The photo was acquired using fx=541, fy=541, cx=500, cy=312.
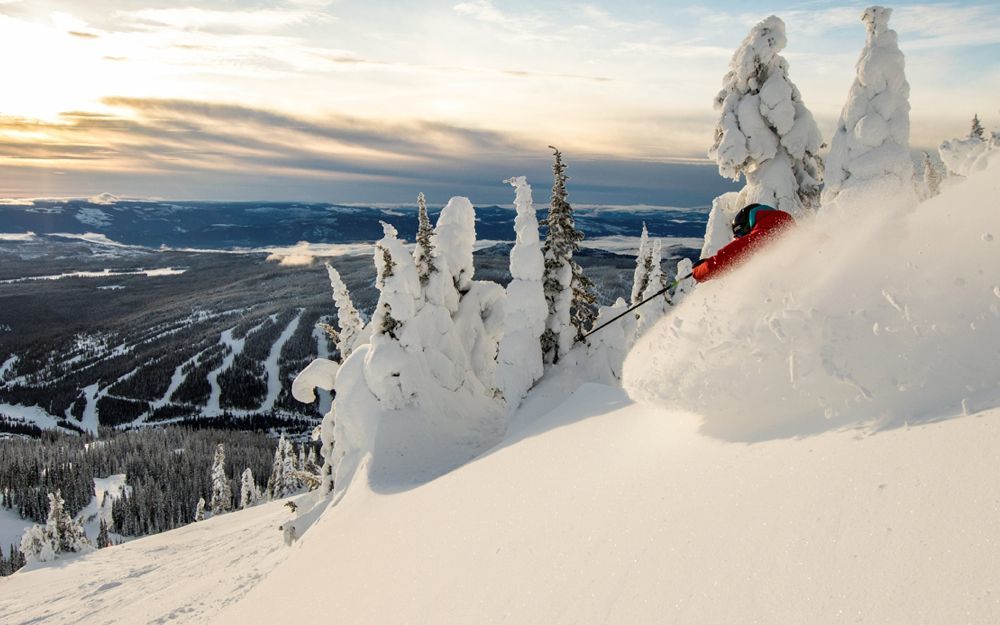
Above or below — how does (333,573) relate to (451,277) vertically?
below

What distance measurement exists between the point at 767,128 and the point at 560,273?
845 cm

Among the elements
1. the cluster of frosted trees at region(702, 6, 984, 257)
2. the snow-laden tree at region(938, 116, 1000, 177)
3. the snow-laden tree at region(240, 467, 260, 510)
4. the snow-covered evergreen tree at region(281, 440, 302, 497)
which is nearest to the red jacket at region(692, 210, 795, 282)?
the snow-laden tree at region(938, 116, 1000, 177)

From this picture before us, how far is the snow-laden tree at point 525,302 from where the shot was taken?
1919 centimetres

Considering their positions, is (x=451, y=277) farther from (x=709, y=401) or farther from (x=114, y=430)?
(x=114, y=430)

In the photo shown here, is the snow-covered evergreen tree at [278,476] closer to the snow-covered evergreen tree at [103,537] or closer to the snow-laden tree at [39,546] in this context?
the snow-laden tree at [39,546]

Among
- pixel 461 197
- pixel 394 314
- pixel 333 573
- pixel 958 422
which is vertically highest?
pixel 461 197

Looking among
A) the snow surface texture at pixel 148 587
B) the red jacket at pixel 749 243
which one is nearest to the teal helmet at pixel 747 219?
the red jacket at pixel 749 243

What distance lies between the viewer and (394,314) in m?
18.4

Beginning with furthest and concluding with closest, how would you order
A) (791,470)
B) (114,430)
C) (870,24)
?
(114,430)
(870,24)
(791,470)

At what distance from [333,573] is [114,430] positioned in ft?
568

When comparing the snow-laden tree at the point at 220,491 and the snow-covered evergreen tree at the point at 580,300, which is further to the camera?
the snow-laden tree at the point at 220,491

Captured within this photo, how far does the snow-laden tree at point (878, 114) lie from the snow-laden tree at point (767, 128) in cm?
201

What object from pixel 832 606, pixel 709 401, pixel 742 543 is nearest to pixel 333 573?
pixel 709 401

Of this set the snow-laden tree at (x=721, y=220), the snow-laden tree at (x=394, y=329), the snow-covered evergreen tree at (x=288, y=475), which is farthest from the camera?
the snow-covered evergreen tree at (x=288, y=475)
